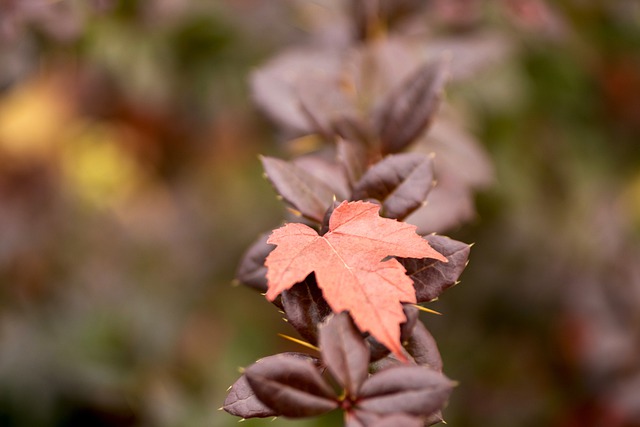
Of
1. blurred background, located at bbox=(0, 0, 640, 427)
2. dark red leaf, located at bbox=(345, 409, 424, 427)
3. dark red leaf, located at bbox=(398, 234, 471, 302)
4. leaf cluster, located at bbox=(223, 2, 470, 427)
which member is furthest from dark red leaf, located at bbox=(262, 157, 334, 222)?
blurred background, located at bbox=(0, 0, 640, 427)

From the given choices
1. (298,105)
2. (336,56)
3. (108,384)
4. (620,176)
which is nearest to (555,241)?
(620,176)

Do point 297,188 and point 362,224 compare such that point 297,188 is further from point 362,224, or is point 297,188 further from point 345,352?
point 345,352

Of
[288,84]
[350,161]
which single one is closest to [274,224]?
[288,84]

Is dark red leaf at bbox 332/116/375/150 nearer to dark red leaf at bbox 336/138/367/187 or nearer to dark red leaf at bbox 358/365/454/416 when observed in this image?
dark red leaf at bbox 336/138/367/187

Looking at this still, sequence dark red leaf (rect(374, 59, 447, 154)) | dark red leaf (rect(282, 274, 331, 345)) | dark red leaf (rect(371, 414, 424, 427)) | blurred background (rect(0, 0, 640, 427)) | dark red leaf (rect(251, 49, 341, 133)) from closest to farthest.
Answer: dark red leaf (rect(371, 414, 424, 427))
dark red leaf (rect(282, 274, 331, 345))
dark red leaf (rect(374, 59, 447, 154))
dark red leaf (rect(251, 49, 341, 133))
blurred background (rect(0, 0, 640, 427))

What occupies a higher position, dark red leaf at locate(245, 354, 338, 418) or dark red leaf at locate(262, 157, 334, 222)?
dark red leaf at locate(262, 157, 334, 222)
